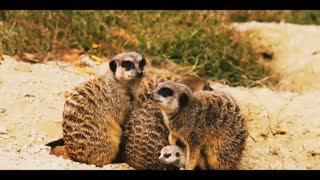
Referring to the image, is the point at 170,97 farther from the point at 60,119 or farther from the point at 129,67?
the point at 60,119

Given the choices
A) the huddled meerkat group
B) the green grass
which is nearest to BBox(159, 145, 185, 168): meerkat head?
the huddled meerkat group

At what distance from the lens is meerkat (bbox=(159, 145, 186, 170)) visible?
15.7 feet

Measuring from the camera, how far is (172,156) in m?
4.79

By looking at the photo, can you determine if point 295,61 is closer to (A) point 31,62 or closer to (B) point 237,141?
(A) point 31,62

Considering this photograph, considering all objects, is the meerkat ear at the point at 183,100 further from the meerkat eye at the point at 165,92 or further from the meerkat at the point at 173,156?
the meerkat at the point at 173,156

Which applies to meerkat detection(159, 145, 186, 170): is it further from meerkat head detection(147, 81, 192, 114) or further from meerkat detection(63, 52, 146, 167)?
meerkat detection(63, 52, 146, 167)

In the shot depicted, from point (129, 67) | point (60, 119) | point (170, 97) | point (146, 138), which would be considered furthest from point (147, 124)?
point (60, 119)

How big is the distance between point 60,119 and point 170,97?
1165 mm

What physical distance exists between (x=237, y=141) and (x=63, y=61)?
2.36 metres

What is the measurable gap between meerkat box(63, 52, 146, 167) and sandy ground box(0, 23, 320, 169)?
16 centimetres

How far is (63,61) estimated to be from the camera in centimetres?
694

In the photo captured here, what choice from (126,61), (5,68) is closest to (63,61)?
(5,68)

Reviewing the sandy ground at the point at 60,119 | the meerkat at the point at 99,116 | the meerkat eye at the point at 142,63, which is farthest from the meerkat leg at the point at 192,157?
the meerkat eye at the point at 142,63
